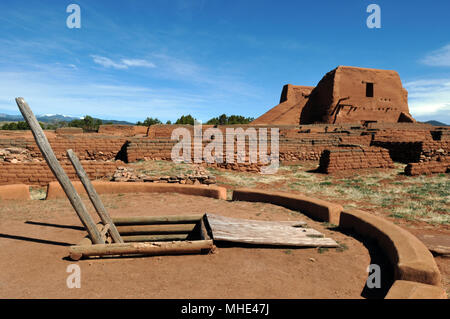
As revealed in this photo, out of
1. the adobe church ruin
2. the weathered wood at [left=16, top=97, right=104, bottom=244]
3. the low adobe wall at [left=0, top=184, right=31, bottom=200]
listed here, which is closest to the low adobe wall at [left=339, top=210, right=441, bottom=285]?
the weathered wood at [left=16, top=97, right=104, bottom=244]

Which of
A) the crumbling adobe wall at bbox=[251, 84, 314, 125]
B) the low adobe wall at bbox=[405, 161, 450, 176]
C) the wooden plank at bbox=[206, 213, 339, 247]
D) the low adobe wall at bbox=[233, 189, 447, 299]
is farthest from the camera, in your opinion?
the crumbling adobe wall at bbox=[251, 84, 314, 125]

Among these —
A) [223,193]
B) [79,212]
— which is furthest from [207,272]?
[223,193]

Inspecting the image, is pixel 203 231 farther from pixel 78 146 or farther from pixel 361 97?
pixel 361 97

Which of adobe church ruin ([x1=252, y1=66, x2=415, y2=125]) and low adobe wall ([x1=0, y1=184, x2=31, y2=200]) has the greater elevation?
adobe church ruin ([x1=252, y1=66, x2=415, y2=125])

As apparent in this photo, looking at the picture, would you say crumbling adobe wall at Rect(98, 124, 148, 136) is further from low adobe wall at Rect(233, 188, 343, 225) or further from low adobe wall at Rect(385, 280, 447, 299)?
low adobe wall at Rect(385, 280, 447, 299)

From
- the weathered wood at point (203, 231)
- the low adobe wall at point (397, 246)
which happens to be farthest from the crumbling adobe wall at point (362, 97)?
the weathered wood at point (203, 231)

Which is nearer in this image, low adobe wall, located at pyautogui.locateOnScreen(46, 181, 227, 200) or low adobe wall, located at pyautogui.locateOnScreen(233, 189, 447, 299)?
low adobe wall, located at pyautogui.locateOnScreen(233, 189, 447, 299)

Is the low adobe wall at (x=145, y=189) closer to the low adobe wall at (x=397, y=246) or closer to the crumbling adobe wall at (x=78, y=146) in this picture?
the low adobe wall at (x=397, y=246)

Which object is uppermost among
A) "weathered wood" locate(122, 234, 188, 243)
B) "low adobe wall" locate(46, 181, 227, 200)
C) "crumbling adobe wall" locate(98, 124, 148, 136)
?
"crumbling adobe wall" locate(98, 124, 148, 136)

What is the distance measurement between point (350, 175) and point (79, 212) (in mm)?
11243

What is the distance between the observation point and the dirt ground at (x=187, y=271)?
2.76 m

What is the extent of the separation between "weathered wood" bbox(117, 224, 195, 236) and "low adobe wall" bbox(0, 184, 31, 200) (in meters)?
4.07

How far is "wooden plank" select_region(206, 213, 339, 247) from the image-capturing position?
395 cm
